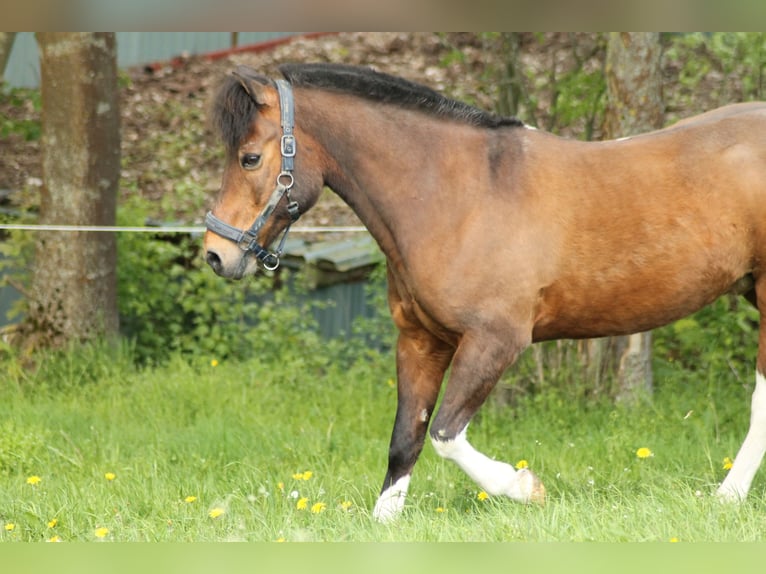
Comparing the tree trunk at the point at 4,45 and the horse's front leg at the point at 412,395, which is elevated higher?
the tree trunk at the point at 4,45

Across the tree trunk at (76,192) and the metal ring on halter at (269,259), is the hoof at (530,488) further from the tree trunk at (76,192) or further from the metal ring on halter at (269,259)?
the tree trunk at (76,192)

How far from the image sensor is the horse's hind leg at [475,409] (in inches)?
181

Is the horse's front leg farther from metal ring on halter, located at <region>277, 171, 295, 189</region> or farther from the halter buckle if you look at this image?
the halter buckle

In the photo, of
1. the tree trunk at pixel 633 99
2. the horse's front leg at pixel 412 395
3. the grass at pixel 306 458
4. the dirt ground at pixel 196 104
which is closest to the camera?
the grass at pixel 306 458

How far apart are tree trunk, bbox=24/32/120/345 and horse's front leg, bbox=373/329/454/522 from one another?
13.6 feet

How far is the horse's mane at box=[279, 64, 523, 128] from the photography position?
15.7 feet

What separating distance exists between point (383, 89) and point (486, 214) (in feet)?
2.55

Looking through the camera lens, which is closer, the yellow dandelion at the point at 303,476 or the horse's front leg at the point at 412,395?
the horse's front leg at the point at 412,395

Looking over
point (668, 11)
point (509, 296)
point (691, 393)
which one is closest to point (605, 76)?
point (691, 393)

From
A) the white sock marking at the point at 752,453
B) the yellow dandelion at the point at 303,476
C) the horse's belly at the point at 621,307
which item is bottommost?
the yellow dandelion at the point at 303,476

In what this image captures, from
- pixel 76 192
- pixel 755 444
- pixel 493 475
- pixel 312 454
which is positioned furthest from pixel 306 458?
pixel 76 192

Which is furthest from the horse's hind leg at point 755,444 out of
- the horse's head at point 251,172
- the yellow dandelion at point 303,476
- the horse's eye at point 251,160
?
the horse's eye at point 251,160

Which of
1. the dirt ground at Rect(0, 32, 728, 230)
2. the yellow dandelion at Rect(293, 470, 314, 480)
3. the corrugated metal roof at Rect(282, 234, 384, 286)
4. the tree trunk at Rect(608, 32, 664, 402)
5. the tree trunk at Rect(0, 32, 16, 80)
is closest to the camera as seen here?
the yellow dandelion at Rect(293, 470, 314, 480)

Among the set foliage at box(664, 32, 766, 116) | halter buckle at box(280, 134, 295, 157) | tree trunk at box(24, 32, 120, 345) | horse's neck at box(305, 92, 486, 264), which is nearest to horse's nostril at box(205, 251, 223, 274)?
halter buckle at box(280, 134, 295, 157)
